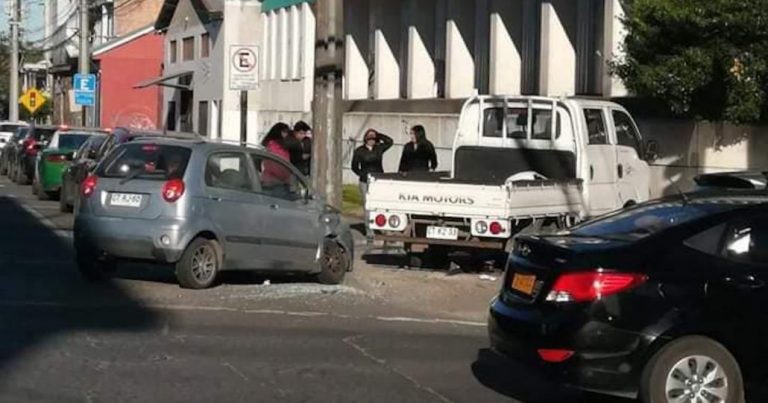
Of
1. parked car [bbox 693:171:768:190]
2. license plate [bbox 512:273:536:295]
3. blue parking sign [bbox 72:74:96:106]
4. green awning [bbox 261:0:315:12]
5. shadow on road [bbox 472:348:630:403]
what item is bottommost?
shadow on road [bbox 472:348:630:403]

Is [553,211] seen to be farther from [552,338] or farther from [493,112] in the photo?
[552,338]

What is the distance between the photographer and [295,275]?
53.0ft

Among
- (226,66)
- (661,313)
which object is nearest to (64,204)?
(226,66)

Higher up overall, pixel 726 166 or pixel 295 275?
pixel 726 166

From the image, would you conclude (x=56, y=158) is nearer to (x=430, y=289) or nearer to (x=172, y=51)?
(x=430, y=289)

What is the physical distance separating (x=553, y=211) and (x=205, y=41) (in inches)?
1324

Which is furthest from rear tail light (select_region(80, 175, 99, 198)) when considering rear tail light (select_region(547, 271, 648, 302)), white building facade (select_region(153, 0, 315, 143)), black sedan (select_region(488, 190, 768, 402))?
white building facade (select_region(153, 0, 315, 143))

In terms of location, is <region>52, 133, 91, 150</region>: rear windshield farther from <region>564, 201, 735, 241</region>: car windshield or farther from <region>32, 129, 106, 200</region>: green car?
<region>564, 201, 735, 241</region>: car windshield

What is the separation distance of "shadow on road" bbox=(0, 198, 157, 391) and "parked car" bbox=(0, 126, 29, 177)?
17.1 meters

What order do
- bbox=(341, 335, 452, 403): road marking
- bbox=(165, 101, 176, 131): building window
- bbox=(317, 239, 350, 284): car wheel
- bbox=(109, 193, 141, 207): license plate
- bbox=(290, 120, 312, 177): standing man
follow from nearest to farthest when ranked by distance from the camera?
bbox=(341, 335, 452, 403): road marking, bbox=(109, 193, 141, 207): license plate, bbox=(317, 239, 350, 284): car wheel, bbox=(290, 120, 312, 177): standing man, bbox=(165, 101, 176, 131): building window

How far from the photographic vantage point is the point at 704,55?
18.4 m

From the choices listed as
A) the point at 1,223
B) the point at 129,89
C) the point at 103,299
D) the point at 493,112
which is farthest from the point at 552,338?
the point at 129,89

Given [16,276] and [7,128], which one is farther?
[7,128]

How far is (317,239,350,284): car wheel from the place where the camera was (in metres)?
15.4
